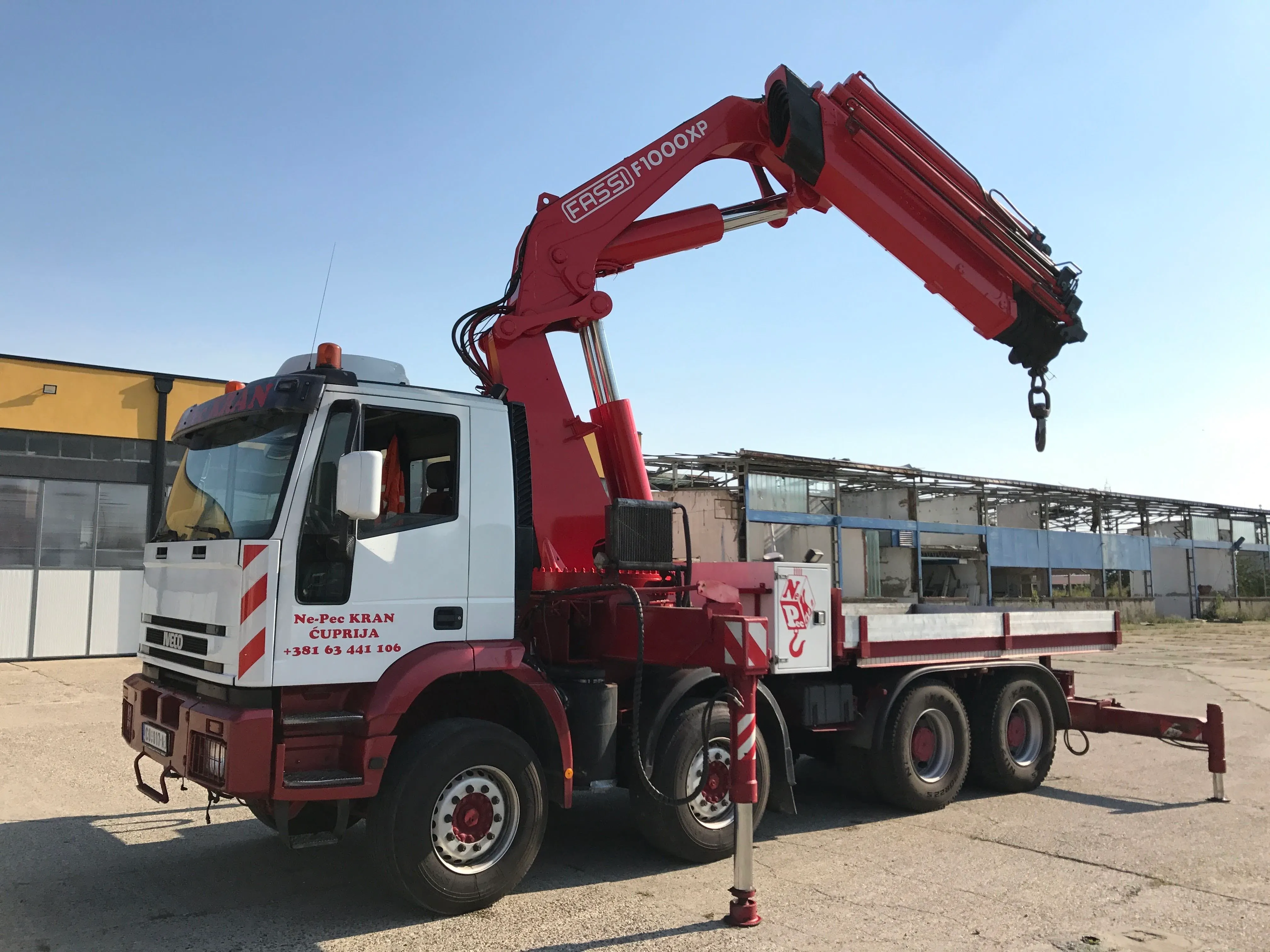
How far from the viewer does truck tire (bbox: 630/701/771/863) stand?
604cm

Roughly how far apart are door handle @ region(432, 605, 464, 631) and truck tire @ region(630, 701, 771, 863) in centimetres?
152

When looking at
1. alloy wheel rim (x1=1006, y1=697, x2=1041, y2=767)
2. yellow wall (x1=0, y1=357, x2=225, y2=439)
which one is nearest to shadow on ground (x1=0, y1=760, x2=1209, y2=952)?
alloy wheel rim (x1=1006, y1=697, x2=1041, y2=767)

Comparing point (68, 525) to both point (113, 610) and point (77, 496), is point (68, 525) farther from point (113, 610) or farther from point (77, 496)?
point (113, 610)

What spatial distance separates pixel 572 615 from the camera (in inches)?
247

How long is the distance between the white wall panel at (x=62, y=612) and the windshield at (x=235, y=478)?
14.7 meters

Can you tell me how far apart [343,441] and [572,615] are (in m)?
1.98

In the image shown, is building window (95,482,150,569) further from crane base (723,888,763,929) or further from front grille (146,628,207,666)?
crane base (723,888,763,929)

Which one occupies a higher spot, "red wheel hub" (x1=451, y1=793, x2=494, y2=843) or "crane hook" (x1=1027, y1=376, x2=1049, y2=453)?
"crane hook" (x1=1027, y1=376, x2=1049, y2=453)

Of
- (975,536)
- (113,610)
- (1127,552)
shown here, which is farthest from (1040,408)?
(1127,552)

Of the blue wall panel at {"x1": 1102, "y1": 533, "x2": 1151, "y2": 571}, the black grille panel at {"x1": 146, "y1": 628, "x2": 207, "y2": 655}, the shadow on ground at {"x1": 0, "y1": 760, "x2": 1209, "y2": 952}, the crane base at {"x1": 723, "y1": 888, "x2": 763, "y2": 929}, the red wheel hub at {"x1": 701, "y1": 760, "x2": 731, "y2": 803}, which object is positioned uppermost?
the blue wall panel at {"x1": 1102, "y1": 533, "x2": 1151, "y2": 571}

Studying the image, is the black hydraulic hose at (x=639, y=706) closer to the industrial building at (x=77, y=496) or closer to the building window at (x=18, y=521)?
the industrial building at (x=77, y=496)

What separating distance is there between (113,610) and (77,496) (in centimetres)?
233

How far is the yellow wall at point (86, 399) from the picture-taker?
1791cm

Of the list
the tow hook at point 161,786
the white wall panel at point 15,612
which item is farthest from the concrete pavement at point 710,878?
the white wall panel at point 15,612
